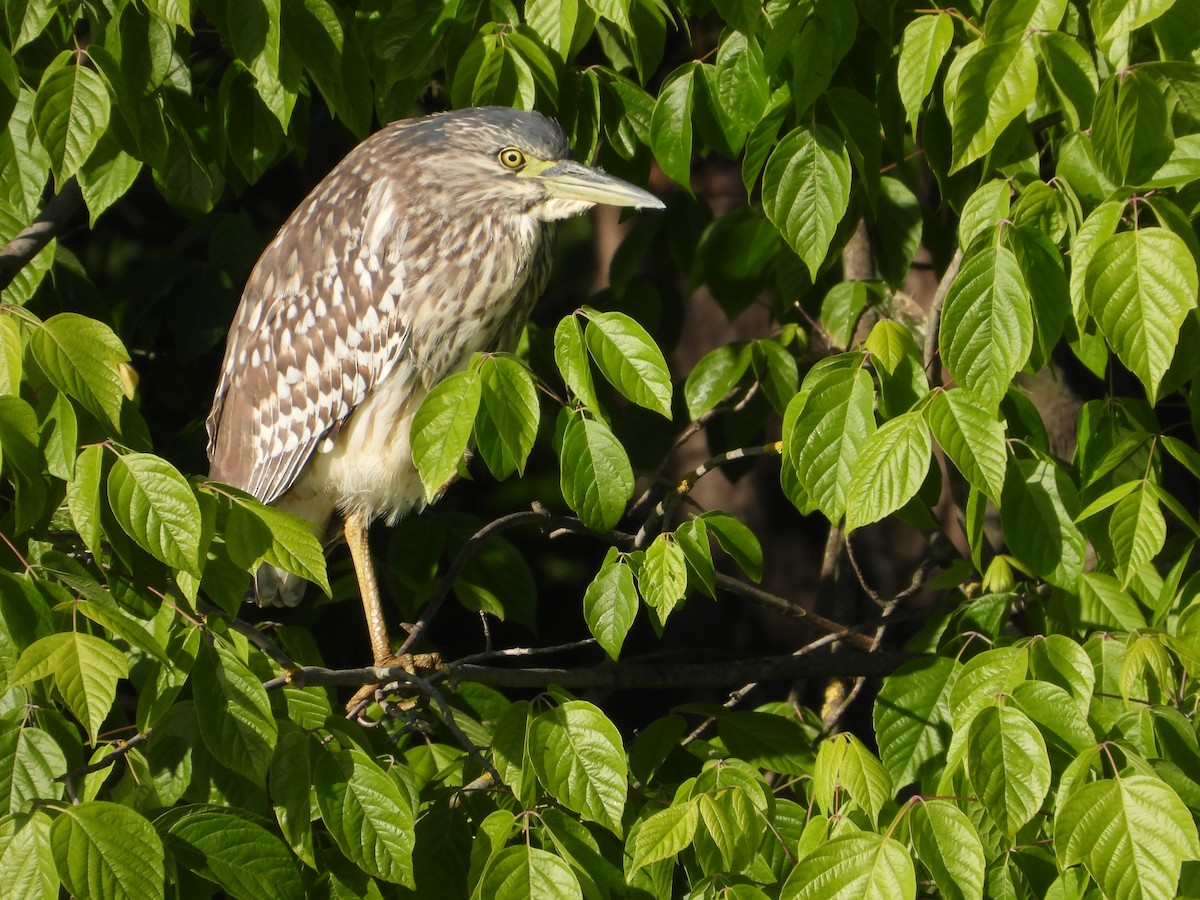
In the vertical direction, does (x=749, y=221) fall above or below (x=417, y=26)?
below

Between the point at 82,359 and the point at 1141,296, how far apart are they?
137 cm

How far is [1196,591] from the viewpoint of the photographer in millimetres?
2059

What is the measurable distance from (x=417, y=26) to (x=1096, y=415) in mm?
1389

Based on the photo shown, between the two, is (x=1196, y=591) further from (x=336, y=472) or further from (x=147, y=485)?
(x=336, y=472)

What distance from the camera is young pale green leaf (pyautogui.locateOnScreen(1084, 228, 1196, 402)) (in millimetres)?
1708

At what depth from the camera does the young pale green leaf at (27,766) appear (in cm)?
172

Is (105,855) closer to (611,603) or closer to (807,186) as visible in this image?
(611,603)

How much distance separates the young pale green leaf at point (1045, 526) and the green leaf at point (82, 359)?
1.29 metres

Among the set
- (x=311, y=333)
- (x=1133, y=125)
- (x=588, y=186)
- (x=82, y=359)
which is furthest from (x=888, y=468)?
(x=311, y=333)

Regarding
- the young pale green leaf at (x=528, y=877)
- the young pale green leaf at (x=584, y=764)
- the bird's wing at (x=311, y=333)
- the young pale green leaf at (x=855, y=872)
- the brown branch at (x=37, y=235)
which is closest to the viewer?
the young pale green leaf at (x=855, y=872)

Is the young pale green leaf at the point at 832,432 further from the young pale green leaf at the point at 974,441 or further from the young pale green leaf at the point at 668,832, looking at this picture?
the young pale green leaf at the point at 668,832

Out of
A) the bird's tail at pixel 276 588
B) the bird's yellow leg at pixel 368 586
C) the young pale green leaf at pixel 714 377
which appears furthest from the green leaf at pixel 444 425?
the bird's tail at pixel 276 588

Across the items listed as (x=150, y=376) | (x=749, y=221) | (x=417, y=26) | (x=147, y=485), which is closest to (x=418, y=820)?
(x=147, y=485)

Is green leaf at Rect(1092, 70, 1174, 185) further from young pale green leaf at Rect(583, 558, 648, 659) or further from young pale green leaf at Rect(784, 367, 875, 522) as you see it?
young pale green leaf at Rect(583, 558, 648, 659)
